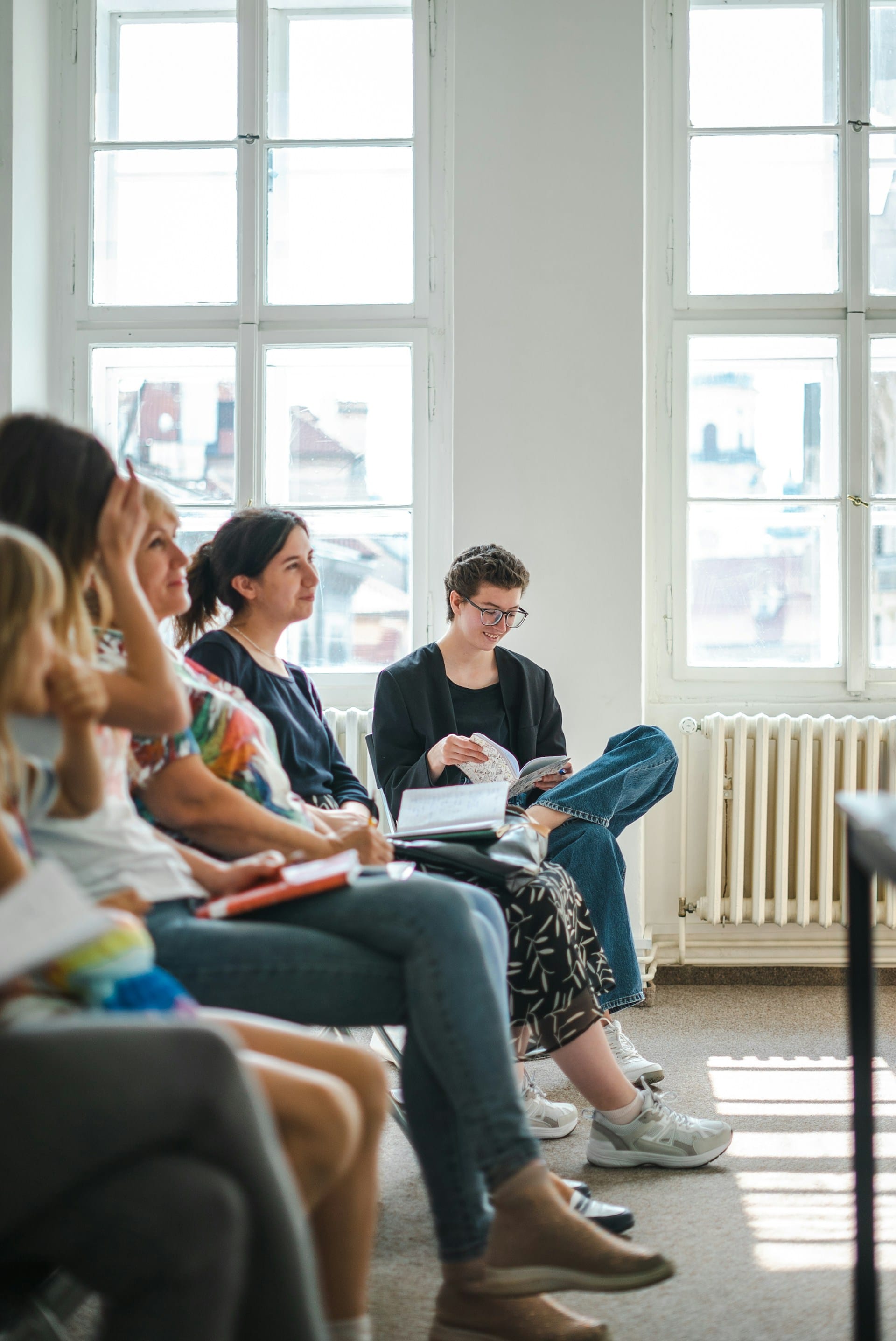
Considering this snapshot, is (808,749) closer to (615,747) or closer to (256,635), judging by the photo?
(615,747)

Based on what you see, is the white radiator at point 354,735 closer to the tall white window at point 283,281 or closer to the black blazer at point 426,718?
the tall white window at point 283,281

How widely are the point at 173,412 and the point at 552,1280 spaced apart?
280 centimetres

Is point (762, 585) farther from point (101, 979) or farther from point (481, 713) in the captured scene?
point (101, 979)

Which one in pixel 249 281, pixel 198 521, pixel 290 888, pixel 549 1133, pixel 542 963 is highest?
pixel 249 281

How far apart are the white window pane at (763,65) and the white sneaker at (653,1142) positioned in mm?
2880

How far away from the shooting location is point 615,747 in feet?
8.02

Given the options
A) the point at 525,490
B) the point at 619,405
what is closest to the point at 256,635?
the point at 525,490

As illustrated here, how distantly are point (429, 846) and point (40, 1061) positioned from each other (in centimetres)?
110

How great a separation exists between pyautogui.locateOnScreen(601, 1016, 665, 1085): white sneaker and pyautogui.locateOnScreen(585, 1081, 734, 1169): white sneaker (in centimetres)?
10

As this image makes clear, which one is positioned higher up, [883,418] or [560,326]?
[560,326]

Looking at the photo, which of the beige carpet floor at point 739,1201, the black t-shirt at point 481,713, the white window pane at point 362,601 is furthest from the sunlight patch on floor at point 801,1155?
the white window pane at point 362,601

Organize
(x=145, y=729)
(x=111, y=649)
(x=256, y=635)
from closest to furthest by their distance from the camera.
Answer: (x=145, y=729) → (x=111, y=649) → (x=256, y=635)

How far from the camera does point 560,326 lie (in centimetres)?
321

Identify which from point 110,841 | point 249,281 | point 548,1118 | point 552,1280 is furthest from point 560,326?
point 552,1280
